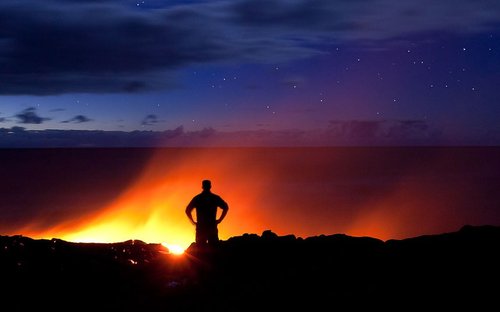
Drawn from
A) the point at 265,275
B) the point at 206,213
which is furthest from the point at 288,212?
the point at 265,275

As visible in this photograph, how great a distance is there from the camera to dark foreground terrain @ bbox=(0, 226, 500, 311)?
1252 centimetres

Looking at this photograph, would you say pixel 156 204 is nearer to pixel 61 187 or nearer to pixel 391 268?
pixel 61 187

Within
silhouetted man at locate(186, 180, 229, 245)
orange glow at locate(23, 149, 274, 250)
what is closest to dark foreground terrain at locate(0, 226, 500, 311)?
silhouetted man at locate(186, 180, 229, 245)

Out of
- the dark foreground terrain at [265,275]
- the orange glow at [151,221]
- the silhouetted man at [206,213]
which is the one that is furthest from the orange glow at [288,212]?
the dark foreground terrain at [265,275]

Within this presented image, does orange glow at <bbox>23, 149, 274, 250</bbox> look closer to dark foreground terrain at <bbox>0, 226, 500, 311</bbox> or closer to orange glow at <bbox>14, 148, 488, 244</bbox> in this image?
orange glow at <bbox>14, 148, 488, 244</bbox>

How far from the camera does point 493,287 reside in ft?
41.0

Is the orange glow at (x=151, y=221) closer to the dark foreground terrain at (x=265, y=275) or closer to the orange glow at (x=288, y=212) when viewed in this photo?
the orange glow at (x=288, y=212)

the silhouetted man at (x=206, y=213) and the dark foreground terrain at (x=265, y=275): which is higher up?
the silhouetted man at (x=206, y=213)

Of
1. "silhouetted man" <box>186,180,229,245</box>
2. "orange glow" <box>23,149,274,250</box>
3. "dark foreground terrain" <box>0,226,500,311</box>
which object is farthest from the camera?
"orange glow" <box>23,149,274,250</box>

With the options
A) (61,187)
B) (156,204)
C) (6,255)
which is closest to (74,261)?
(6,255)

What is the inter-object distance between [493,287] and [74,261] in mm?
11786

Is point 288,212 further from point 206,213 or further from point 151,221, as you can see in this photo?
point 206,213

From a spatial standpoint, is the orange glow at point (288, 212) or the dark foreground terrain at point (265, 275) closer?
the dark foreground terrain at point (265, 275)

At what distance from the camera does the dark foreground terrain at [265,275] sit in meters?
12.5
